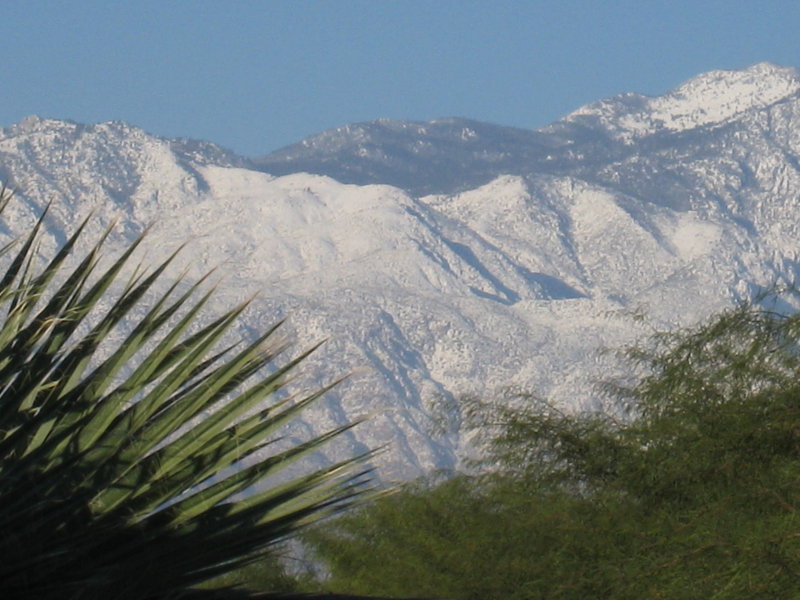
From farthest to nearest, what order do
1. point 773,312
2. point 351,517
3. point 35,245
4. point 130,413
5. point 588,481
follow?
1. point 351,517
2. point 588,481
3. point 773,312
4. point 35,245
5. point 130,413

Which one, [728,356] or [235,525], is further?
[728,356]

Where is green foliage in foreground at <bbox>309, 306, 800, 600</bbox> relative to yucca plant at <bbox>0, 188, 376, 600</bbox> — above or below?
below

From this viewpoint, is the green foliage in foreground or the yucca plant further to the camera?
the green foliage in foreground

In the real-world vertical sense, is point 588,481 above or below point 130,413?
below

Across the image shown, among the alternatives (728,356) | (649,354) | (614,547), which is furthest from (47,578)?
(649,354)

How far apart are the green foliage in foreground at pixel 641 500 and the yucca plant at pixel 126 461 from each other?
199cm

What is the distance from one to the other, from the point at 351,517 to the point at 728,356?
5354 millimetres

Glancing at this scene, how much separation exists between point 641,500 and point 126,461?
17.7 ft

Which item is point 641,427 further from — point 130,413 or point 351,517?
point 130,413

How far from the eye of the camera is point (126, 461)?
9.76ft

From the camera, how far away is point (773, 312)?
7.29m

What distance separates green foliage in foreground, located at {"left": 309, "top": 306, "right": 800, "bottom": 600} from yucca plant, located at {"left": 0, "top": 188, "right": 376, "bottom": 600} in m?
1.99

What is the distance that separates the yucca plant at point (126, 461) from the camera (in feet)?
9.24

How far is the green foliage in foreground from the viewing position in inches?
201
